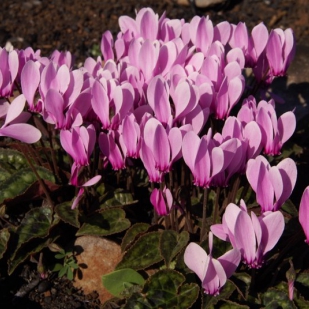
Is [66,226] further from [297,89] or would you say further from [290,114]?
[297,89]

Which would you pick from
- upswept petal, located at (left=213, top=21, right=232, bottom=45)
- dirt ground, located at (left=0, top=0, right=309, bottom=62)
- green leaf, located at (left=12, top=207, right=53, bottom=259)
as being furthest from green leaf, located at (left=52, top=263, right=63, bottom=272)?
dirt ground, located at (left=0, top=0, right=309, bottom=62)

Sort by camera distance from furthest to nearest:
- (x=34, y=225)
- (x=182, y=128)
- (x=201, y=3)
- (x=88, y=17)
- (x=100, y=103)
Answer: (x=201, y=3), (x=88, y=17), (x=34, y=225), (x=100, y=103), (x=182, y=128)

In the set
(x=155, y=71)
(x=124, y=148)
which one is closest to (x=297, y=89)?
(x=155, y=71)

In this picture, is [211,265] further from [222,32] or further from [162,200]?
[222,32]

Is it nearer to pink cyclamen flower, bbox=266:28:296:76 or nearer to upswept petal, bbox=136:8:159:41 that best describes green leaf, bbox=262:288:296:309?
pink cyclamen flower, bbox=266:28:296:76

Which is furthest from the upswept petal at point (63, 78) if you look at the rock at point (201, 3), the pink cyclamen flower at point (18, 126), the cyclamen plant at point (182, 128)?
the rock at point (201, 3)

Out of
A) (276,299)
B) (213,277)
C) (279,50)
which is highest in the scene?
(279,50)

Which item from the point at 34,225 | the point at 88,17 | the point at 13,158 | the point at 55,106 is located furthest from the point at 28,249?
the point at 88,17
